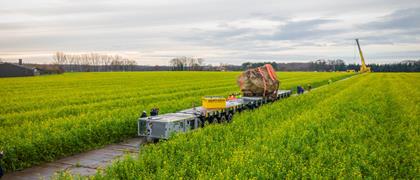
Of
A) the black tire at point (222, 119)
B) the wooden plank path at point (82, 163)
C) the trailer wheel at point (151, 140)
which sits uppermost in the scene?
the black tire at point (222, 119)

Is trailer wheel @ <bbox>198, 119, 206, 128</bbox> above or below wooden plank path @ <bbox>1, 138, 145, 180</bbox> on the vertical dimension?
above

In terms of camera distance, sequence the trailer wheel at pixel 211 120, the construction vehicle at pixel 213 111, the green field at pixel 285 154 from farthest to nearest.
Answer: the trailer wheel at pixel 211 120
the construction vehicle at pixel 213 111
the green field at pixel 285 154

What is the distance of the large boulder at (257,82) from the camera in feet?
75.6

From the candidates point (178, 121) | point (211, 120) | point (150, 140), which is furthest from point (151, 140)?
point (211, 120)

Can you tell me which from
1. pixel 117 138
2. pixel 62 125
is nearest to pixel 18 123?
pixel 62 125

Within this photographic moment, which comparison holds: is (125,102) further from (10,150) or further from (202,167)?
(202,167)

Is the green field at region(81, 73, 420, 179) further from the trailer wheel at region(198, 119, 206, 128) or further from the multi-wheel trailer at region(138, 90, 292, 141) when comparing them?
the trailer wheel at region(198, 119, 206, 128)

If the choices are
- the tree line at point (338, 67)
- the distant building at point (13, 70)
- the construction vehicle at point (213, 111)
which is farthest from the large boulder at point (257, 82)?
the tree line at point (338, 67)

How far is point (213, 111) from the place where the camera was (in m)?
15.7

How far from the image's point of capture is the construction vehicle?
12727mm

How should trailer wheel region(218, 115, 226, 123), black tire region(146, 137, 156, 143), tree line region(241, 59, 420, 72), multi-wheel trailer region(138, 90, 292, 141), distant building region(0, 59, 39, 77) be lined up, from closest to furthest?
multi-wheel trailer region(138, 90, 292, 141) → black tire region(146, 137, 156, 143) → trailer wheel region(218, 115, 226, 123) → distant building region(0, 59, 39, 77) → tree line region(241, 59, 420, 72)

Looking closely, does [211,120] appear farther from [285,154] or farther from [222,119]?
[285,154]

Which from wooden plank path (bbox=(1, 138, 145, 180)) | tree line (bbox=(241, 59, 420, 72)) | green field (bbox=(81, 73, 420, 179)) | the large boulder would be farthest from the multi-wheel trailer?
tree line (bbox=(241, 59, 420, 72))

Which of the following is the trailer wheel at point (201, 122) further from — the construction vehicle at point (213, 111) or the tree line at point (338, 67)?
the tree line at point (338, 67)
